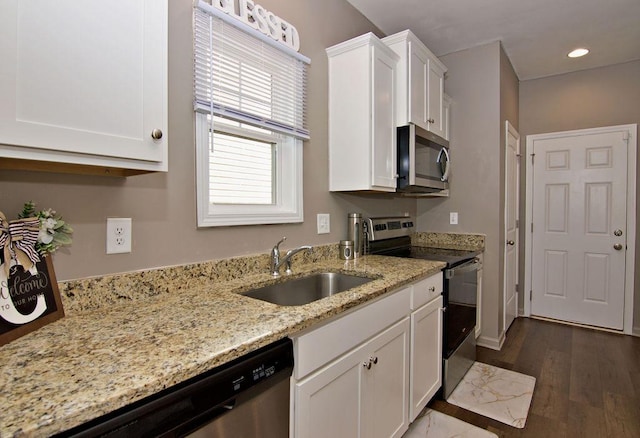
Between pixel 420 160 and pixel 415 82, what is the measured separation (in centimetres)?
53

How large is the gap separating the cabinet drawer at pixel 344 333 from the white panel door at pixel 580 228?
2.95 meters

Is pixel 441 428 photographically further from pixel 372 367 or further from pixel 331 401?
pixel 331 401

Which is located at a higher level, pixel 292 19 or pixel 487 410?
pixel 292 19

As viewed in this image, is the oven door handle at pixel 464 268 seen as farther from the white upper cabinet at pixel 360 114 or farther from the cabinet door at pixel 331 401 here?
the cabinet door at pixel 331 401

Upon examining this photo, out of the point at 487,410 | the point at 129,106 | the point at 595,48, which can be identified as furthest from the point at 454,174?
the point at 129,106

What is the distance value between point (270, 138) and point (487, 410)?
2078 mm

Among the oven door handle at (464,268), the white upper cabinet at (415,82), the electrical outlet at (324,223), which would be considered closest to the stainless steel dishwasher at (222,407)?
the electrical outlet at (324,223)

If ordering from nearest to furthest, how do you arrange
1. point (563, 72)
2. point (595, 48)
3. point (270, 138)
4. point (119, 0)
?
point (119, 0)
point (270, 138)
point (595, 48)
point (563, 72)

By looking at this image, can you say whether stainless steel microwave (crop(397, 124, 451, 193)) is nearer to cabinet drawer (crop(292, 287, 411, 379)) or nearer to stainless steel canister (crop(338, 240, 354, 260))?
stainless steel canister (crop(338, 240, 354, 260))

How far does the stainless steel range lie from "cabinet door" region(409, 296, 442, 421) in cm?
10

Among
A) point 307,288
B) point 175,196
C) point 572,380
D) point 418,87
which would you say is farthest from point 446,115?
point 175,196

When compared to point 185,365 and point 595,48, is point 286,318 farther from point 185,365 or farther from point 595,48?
point 595,48

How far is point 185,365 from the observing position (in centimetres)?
75

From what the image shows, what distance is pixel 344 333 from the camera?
1267 mm
